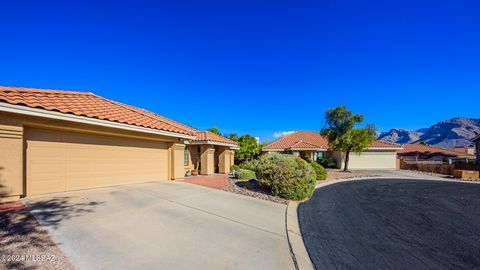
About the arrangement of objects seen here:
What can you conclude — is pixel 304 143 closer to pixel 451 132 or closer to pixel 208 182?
pixel 208 182

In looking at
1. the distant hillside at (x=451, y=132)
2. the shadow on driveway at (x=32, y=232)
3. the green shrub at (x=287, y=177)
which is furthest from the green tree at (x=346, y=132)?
the distant hillside at (x=451, y=132)

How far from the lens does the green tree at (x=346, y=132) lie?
78.4 feet

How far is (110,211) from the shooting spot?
5.72m

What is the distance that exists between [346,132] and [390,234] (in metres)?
19.9

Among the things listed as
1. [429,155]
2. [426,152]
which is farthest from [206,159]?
[426,152]

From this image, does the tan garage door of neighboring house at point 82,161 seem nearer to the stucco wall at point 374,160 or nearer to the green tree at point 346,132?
the green tree at point 346,132

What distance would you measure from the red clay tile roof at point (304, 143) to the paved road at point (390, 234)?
61.4 ft

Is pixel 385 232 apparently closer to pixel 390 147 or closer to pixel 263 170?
pixel 263 170

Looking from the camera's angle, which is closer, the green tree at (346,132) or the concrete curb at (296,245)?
the concrete curb at (296,245)

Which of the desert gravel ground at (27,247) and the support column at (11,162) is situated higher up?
the support column at (11,162)

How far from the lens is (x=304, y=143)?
93.8ft

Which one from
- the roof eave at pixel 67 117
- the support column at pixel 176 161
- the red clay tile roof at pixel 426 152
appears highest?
the roof eave at pixel 67 117

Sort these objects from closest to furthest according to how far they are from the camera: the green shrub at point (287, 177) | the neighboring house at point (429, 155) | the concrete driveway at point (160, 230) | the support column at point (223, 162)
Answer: the concrete driveway at point (160, 230)
the green shrub at point (287, 177)
the support column at point (223, 162)
the neighboring house at point (429, 155)

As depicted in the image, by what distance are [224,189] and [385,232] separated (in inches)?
239
